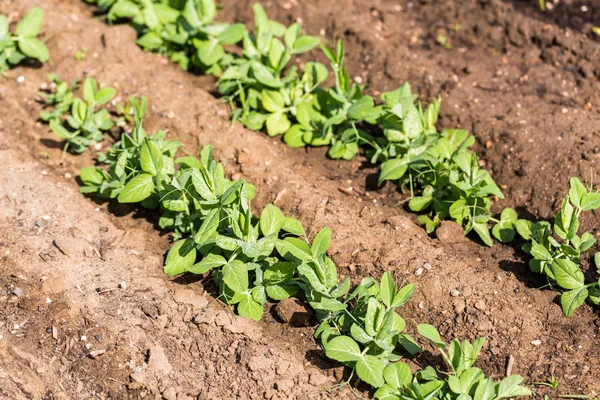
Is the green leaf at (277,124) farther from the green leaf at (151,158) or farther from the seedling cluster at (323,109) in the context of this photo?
the green leaf at (151,158)

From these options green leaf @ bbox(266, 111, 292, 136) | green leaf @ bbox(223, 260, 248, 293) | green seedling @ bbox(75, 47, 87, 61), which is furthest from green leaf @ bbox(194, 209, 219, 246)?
green seedling @ bbox(75, 47, 87, 61)

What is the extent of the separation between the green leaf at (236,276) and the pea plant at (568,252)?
144 centimetres

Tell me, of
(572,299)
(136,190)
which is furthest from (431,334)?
(136,190)

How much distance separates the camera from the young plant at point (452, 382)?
3.09 meters

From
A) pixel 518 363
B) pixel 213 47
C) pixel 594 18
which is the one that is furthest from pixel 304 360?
pixel 594 18

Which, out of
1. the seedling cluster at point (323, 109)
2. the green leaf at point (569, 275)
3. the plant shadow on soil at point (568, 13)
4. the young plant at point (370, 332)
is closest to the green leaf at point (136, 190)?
Answer: the seedling cluster at point (323, 109)

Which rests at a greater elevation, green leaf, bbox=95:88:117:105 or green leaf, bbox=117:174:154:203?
green leaf, bbox=95:88:117:105

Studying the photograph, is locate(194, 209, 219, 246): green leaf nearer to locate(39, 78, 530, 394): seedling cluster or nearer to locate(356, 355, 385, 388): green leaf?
locate(39, 78, 530, 394): seedling cluster

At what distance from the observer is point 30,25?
500 centimetres

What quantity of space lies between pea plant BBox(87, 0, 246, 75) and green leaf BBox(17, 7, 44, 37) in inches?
20.4

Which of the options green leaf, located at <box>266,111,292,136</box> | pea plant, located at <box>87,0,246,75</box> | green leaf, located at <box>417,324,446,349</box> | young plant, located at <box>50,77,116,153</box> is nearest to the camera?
green leaf, located at <box>417,324,446,349</box>

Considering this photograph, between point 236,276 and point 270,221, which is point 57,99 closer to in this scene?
point 270,221

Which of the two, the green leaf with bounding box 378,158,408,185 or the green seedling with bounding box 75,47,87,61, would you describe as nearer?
the green leaf with bounding box 378,158,408,185

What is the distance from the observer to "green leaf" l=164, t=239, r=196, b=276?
3.74m
